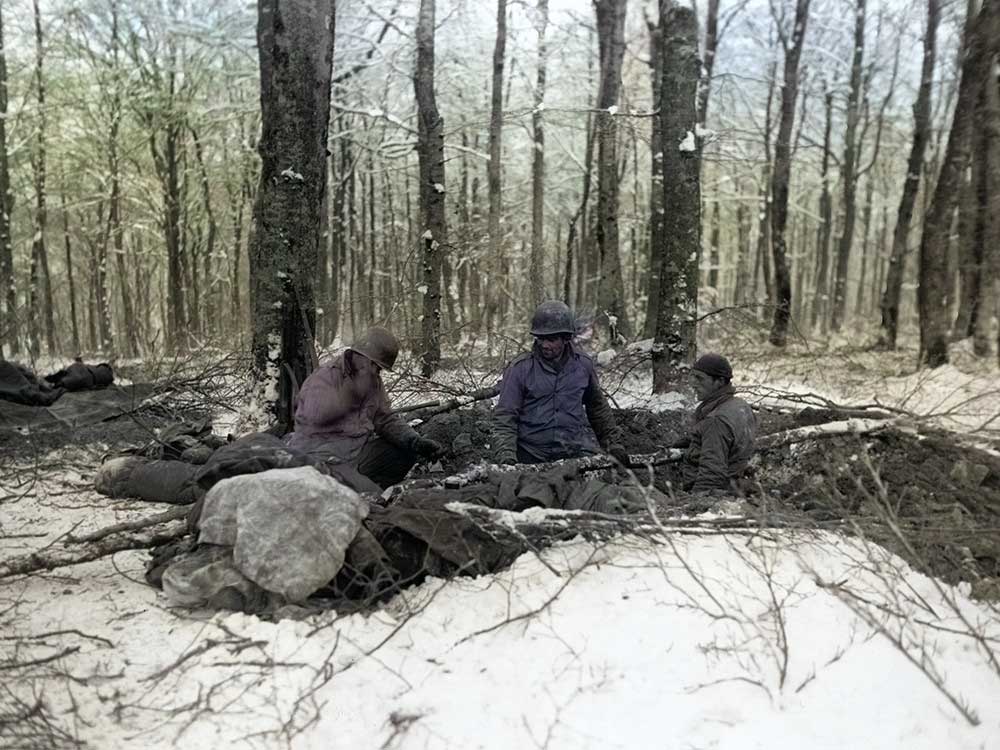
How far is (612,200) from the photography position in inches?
474

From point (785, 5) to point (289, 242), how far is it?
54.8 ft

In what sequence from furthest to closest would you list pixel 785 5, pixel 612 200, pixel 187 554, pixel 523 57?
pixel 523 57 → pixel 785 5 → pixel 612 200 → pixel 187 554

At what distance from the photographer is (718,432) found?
467cm

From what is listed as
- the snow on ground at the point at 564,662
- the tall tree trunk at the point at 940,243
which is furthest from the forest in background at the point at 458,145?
the snow on ground at the point at 564,662

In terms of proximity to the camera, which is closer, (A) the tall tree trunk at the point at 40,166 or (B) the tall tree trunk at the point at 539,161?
(B) the tall tree trunk at the point at 539,161

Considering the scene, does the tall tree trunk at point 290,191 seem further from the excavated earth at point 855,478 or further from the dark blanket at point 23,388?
the dark blanket at point 23,388

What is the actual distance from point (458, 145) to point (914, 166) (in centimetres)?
1078

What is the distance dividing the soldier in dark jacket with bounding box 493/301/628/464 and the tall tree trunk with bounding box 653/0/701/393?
2.74m

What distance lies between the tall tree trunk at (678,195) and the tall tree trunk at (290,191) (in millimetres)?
3436

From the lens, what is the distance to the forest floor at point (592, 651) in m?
2.53

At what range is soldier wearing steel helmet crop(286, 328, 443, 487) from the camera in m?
5.01

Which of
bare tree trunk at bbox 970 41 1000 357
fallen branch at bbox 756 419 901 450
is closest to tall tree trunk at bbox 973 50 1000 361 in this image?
bare tree trunk at bbox 970 41 1000 357

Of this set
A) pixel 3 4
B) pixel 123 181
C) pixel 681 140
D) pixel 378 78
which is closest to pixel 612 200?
pixel 681 140

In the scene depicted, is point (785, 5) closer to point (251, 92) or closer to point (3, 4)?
point (251, 92)
